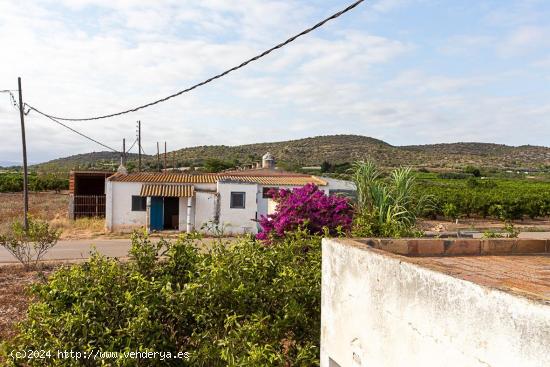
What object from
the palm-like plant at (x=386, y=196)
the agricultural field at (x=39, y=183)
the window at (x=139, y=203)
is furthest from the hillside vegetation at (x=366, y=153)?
the palm-like plant at (x=386, y=196)

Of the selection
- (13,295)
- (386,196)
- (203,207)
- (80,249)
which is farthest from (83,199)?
(386,196)

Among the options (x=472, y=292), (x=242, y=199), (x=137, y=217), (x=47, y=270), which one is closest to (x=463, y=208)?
(x=242, y=199)

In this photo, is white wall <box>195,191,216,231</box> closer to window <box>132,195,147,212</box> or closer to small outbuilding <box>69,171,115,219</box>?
window <box>132,195,147,212</box>

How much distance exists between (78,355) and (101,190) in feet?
87.3

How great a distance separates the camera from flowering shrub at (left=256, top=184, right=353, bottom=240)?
9133mm

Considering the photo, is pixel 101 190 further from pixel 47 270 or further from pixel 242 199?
pixel 47 270

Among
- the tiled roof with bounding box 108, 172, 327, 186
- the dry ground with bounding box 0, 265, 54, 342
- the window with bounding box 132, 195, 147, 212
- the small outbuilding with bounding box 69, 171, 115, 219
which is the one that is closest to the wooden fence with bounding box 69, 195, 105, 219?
the small outbuilding with bounding box 69, 171, 115, 219

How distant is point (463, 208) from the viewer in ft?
118

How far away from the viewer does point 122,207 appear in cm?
2362

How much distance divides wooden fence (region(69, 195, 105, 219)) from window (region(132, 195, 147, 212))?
4368mm

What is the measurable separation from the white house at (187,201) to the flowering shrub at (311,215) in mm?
13409

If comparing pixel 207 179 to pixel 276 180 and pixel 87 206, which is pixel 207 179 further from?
pixel 87 206

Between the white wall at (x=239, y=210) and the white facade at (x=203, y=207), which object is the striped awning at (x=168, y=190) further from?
the white wall at (x=239, y=210)

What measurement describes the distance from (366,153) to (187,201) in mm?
55902
